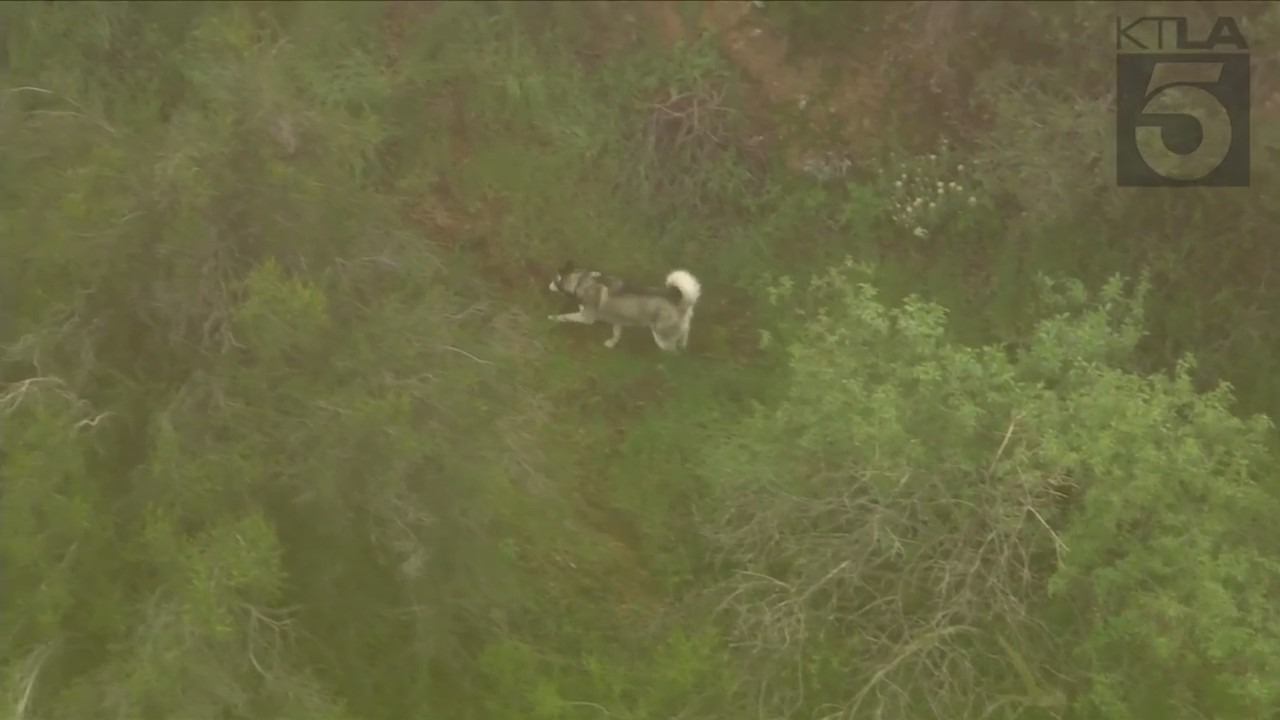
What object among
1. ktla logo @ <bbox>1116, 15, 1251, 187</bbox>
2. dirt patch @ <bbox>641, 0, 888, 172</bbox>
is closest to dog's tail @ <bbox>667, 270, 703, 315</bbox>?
dirt patch @ <bbox>641, 0, 888, 172</bbox>

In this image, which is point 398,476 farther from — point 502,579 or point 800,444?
point 800,444

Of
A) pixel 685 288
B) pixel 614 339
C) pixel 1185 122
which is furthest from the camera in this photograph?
pixel 614 339

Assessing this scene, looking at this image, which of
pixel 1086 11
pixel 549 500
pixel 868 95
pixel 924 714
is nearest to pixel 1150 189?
pixel 1086 11

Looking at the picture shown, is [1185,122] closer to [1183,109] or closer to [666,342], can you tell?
[1183,109]

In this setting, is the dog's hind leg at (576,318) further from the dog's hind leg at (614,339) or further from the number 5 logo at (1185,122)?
the number 5 logo at (1185,122)

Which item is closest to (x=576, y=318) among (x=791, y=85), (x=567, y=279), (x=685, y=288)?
(x=567, y=279)

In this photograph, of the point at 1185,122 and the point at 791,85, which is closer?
the point at 1185,122
